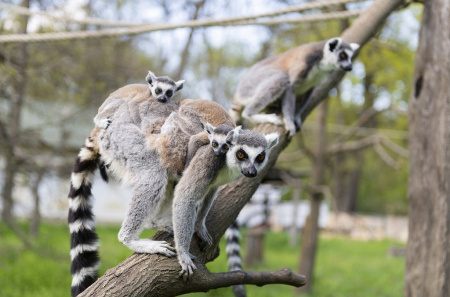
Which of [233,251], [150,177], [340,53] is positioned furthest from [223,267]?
[150,177]

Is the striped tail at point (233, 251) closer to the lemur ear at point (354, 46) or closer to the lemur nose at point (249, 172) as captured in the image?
the lemur nose at point (249, 172)

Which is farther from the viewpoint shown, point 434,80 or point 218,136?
point 434,80

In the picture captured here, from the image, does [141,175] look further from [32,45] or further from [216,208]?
[32,45]

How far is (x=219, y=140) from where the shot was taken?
9.21 feet

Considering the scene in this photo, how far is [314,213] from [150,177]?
248 inches

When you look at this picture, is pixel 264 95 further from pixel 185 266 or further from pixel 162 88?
pixel 185 266

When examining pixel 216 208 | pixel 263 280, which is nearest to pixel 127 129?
pixel 216 208

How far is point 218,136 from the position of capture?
282 cm

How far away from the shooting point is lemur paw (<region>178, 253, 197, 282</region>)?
2.66 m

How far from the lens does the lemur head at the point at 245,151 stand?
2821 millimetres

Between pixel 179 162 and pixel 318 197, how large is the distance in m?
6.18

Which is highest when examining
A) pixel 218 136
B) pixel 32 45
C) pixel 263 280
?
pixel 32 45

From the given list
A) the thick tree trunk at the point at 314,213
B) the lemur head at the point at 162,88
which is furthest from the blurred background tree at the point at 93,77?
the lemur head at the point at 162,88

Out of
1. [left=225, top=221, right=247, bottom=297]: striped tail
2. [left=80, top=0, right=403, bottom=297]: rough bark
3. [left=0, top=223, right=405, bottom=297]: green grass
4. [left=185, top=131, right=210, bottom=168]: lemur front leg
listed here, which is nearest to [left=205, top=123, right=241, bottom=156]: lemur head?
[left=185, top=131, right=210, bottom=168]: lemur front leg
